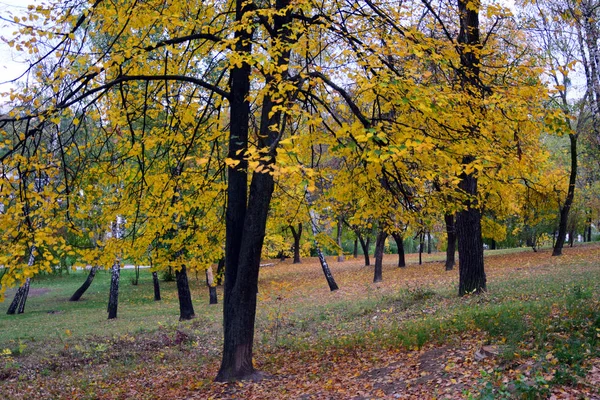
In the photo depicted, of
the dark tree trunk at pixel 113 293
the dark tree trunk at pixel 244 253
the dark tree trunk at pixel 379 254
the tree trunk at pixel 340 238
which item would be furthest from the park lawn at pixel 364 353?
the dark tree trunk at pixel 379 254

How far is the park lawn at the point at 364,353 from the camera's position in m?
5.16

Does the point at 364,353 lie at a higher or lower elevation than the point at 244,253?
lower

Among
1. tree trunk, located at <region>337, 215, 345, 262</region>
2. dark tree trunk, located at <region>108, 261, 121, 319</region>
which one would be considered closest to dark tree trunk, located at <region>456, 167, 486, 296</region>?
tree trunk, located at <region>337, 215, 345, 262</region>

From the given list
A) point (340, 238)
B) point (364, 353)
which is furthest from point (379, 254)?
point (364, 353)

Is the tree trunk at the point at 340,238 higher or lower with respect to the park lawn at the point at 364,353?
higher

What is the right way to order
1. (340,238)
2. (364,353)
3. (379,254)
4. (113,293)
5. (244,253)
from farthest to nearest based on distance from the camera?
(340,238) → (379,254) → (113,293) → (364,353) → (244,253)

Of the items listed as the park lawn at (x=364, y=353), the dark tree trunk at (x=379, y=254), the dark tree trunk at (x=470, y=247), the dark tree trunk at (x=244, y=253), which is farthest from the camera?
the dark tree trunk at (x=379, y=254)

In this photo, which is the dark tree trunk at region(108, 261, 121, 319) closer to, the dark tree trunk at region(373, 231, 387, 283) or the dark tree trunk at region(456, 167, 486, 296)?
the dark tree trunk at region(373, 231, 387, 283)

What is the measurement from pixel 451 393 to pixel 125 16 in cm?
611

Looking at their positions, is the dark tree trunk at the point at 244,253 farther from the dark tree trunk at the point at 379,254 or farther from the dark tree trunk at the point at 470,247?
the dark tree trunk at the point at 379,254

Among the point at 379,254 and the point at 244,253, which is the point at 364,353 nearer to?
the point at 244,253

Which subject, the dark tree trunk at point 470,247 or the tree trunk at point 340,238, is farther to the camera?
the dark tree trunk at point 470,247

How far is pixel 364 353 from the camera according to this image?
25.6 feet

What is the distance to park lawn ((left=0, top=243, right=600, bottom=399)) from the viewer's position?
5.16 meters
